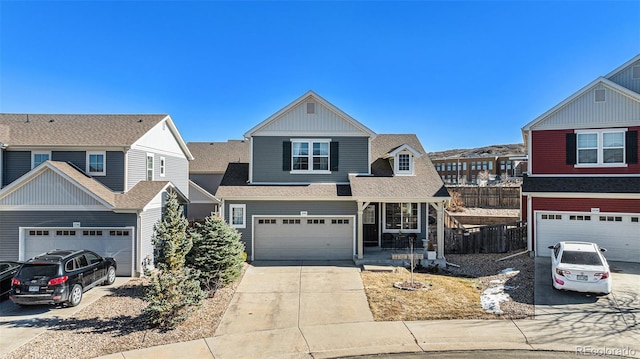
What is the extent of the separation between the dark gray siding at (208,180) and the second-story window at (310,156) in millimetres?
13947

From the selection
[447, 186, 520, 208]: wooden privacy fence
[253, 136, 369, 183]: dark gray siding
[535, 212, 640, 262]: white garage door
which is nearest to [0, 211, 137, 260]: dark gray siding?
[253, 136, 369, 183]: dark gray siding

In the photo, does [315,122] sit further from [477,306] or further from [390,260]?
[477,306]

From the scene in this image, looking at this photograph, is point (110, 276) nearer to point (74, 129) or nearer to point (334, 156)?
point (74, 129)

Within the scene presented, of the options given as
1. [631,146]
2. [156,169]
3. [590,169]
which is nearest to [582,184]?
[590,169]

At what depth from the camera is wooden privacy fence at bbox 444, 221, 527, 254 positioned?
18984 mm

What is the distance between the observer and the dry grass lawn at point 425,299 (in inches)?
412

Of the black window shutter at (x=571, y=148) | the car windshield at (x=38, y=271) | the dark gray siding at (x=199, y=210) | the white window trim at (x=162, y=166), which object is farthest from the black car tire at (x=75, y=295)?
the black window shutter at (x=571, y=148)

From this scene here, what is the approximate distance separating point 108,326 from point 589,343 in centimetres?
1217

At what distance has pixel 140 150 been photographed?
1792cm

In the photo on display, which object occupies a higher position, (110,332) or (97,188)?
(97,188)

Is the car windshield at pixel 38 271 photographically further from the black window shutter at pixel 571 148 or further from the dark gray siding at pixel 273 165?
the black window shutter at pixel 571 148

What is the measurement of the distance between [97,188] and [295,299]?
10.2m

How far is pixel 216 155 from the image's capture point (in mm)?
31953

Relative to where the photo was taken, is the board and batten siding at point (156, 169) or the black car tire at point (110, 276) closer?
the black car tire at point (110, 276)
